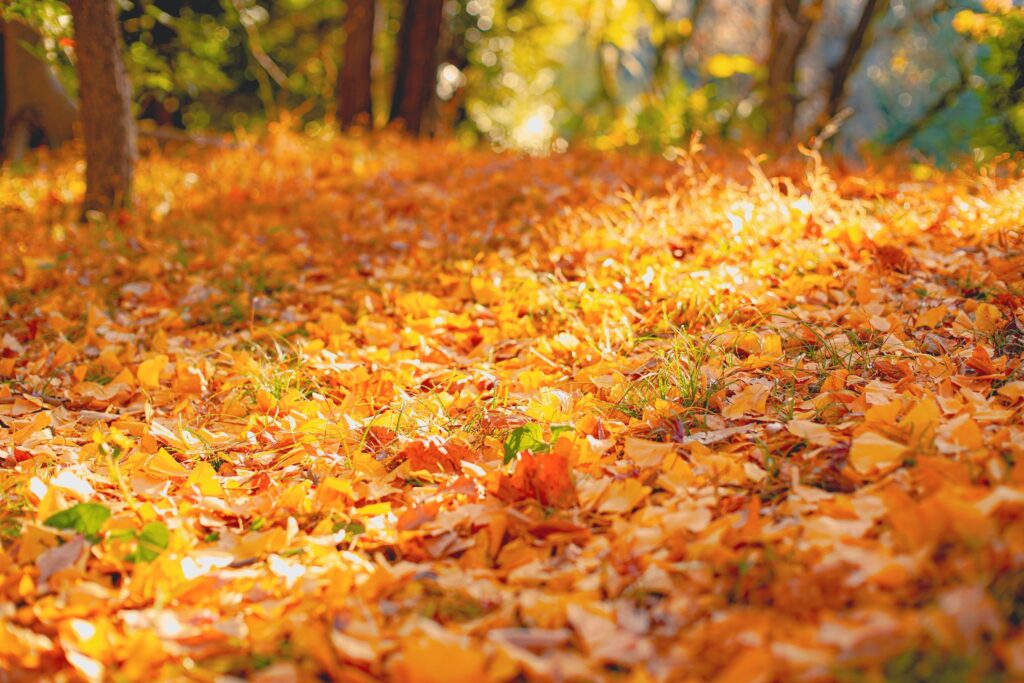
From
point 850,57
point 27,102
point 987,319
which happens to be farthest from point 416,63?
point 987,319

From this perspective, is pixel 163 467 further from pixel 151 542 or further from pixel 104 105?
pixel 104 105

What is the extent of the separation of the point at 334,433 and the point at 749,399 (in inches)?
47.9

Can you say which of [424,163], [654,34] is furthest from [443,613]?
[654,34]

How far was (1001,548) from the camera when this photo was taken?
52.3 inches

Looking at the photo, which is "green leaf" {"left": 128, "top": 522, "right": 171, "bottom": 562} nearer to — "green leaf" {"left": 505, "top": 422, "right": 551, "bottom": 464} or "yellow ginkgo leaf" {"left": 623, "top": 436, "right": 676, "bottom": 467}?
"green leaf" {"left": 505, "top": 422, "right": 551, "bottom": 464}

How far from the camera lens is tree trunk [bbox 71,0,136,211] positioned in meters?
4.28

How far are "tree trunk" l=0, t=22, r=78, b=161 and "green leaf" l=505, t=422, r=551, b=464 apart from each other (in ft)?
19.9

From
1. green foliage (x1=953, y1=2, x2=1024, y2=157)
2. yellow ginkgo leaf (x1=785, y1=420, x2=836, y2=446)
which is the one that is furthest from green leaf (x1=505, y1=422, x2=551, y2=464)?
green foliage (x1=953, y1=2, x2=1024, y2=157)

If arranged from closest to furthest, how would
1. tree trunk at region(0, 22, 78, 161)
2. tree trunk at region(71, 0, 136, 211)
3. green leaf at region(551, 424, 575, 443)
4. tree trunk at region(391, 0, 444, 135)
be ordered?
green leaf at region(551, 424, 575, 443) → tree trunk at region(71, 0, 136, 211) → tree trunk at region(0, 22, 78, 161) → tree trunk at region(391, 0, 444, 135)

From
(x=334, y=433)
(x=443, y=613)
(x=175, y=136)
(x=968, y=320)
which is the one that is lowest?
(x=175, y=136)

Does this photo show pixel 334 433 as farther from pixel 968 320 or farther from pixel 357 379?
pixel 968 320

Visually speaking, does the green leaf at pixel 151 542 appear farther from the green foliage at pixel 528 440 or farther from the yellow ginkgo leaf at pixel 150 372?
the yellow ginkgo leaf at pixel 150 372

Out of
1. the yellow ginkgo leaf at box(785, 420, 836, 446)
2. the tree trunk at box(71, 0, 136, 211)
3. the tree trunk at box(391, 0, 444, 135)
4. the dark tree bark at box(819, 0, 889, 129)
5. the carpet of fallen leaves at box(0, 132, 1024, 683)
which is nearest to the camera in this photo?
the carpet of fallen leaves at box(0, 132, 1024, 683)

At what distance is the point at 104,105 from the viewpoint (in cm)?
452
